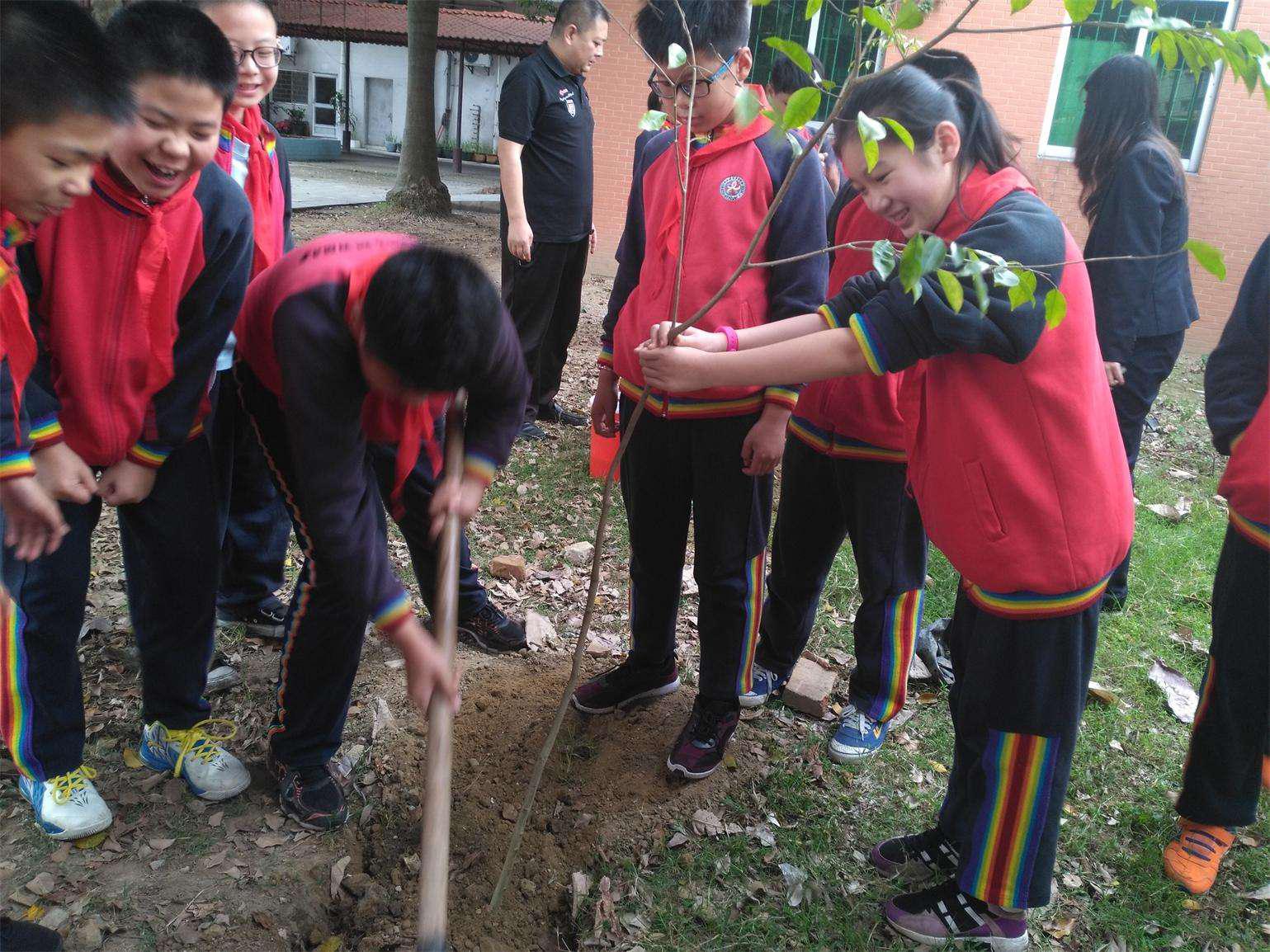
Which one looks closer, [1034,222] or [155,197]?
[1034,222]

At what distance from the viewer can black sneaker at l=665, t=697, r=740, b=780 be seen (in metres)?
2.66

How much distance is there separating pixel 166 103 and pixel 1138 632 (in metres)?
3.95

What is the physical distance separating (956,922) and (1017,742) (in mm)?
545

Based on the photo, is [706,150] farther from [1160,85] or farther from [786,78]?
Result: [1160,85]

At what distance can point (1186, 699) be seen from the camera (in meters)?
3.40

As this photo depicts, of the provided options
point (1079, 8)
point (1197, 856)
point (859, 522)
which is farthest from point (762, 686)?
point (1079, 8)

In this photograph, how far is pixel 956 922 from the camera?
220 centimetres

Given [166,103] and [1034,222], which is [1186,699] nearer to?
[1034,222]

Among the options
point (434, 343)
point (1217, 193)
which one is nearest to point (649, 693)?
point (434, 343)

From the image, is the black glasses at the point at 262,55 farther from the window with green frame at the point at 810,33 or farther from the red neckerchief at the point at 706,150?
the window with green frame at the point at 810,33

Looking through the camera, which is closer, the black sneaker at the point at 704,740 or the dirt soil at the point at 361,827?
the dirt soil at the point at 361,827

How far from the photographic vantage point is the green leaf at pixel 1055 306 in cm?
154

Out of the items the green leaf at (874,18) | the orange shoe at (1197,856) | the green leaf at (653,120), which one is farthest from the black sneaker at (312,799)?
the orange shoe at (1197,856)

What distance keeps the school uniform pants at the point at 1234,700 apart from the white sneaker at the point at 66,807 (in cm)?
288
